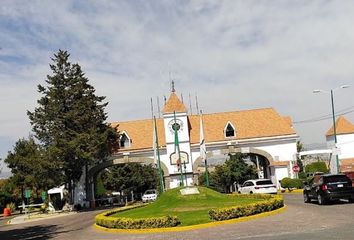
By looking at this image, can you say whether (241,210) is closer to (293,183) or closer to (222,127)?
(293,183)

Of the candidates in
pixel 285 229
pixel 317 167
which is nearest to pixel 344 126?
pixel 317 167

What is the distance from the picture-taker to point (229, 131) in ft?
192

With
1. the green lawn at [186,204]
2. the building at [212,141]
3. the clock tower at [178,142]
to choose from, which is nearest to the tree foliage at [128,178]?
the building at [212,141]

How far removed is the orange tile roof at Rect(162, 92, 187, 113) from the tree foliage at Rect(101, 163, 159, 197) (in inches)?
633

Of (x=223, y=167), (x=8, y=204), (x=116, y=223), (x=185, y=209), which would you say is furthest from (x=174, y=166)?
A: (x=116, y=223)

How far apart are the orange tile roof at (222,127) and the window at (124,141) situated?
0.66 meters

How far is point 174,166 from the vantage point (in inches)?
2183

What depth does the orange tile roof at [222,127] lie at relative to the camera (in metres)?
57.2

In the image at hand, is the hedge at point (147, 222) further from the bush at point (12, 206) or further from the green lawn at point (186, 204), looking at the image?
the bush at point (12, 206)

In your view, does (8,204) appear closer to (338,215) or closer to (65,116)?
(65,116)

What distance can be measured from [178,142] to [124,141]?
7263mm

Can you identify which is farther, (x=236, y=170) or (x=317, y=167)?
(x=317, y=167)

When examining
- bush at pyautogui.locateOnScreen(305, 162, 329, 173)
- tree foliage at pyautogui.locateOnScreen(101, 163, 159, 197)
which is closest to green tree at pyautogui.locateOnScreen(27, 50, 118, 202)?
tree foliage at pyautogui.locateOnScreen(101, 163, 159, 197)

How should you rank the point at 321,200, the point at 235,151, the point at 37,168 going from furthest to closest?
the point at 235,151 < the point at 37,168 < the point at 321,200
